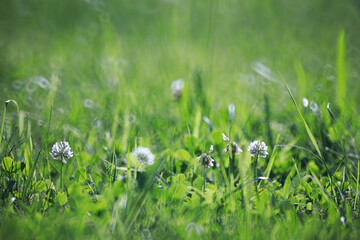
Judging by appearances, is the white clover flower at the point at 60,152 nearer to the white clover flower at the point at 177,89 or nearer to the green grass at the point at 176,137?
the green grass at the point at 176,137

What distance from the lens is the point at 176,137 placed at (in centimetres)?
136

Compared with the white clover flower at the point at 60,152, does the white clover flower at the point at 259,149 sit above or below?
above

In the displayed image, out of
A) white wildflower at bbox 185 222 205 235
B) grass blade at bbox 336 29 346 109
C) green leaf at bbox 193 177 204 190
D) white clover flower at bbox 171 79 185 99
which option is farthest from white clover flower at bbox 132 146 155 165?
grass blade at bbox 336 29 346 109

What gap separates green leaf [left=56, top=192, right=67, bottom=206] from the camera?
87cm

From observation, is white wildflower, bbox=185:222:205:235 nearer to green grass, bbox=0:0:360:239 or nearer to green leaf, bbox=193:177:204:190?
green grass, bbox=0:0:360:239

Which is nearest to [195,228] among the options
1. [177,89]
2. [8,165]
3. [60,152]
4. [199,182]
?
[199,182]

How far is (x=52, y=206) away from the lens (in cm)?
86

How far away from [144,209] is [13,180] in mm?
394

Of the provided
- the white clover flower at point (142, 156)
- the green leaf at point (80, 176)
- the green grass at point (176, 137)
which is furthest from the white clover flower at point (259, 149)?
the green leaf at point (80, 176)

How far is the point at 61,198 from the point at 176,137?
602mm

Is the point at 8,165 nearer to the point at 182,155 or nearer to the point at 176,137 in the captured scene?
the point at 182,155

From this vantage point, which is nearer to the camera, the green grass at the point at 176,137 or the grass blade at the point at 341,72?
the green grass at the point at 176,137

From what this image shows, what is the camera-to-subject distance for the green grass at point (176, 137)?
0.81 m

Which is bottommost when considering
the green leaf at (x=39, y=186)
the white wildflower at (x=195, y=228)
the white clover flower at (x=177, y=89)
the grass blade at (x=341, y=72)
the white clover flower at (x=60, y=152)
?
the white clover flower at (x=177, y=89)
